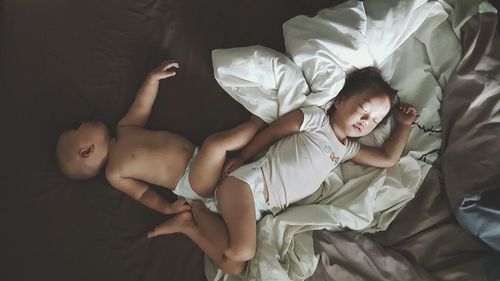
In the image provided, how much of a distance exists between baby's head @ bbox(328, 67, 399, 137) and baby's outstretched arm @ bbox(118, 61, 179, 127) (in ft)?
1.68

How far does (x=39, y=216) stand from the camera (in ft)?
4.06

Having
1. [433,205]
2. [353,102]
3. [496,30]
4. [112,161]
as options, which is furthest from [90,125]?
[496,30]

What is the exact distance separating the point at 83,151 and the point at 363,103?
0.76m

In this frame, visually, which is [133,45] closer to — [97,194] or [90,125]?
[90,125]

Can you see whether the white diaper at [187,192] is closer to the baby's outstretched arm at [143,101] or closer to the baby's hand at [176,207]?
the baby's hand at [176,207]

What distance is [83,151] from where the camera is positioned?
1243mm

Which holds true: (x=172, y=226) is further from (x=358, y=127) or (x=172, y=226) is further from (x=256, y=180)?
(x=358, y=127)

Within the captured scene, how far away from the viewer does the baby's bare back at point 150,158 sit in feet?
4.17

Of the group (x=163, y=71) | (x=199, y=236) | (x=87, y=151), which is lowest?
(x=199, y=236)

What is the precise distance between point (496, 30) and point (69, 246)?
1.31 metres

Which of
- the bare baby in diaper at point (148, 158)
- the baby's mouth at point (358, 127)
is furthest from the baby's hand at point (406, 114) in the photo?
the bare baby in diaper at point (148, 158)

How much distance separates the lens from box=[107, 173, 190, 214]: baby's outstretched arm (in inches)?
49.1

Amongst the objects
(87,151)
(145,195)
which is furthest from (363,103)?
(87,151)

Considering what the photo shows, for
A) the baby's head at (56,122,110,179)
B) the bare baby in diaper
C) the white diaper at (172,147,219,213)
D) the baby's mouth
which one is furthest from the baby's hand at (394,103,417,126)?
the baby's head at (56,122,110,179)
